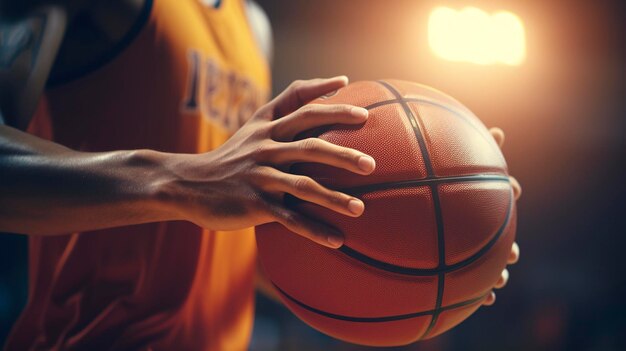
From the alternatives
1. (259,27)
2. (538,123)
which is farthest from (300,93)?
(538,123)

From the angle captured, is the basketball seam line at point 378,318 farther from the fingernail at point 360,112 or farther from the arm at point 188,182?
the fingernail at point 360,112

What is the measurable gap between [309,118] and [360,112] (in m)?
0.08

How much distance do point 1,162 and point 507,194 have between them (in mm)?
753

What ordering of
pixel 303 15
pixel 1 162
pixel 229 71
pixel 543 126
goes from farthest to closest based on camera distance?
1. pixel 543 126
2. pixel 303 15
3. pixel 229 71
4. pixel 1 162

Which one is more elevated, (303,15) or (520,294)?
(303,15)

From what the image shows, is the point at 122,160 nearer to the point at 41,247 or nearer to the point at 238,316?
the point at 41,247

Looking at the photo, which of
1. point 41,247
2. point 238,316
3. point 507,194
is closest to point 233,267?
point 238,316

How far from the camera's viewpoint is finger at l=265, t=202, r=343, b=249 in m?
0.61

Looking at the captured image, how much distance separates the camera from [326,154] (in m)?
0.60

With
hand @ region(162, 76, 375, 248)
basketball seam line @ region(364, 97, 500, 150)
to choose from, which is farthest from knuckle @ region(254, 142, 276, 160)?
basketball seam line @ region(364, 97, 500, 150)

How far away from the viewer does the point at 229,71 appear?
1.19 metres

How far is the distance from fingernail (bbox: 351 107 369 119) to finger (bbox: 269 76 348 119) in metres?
0.10

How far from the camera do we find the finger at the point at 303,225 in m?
0.61

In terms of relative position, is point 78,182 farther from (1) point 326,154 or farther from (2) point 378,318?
(2) point 378,318
